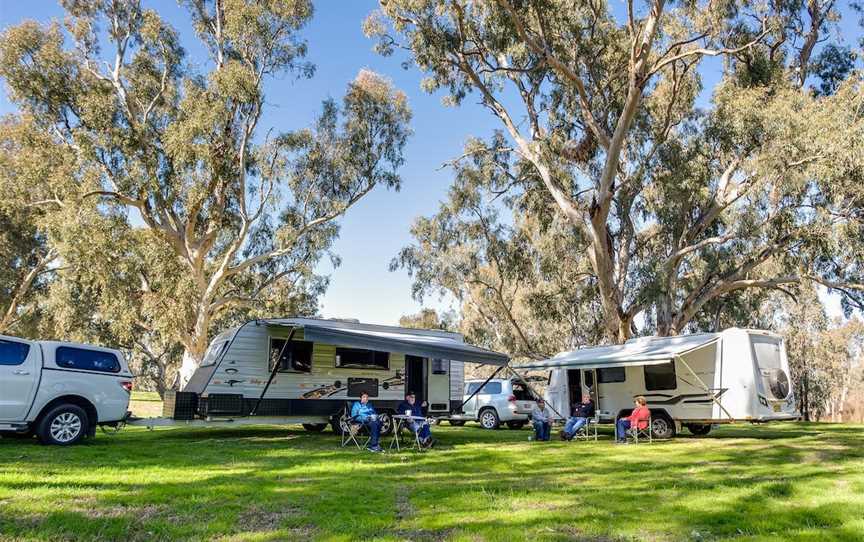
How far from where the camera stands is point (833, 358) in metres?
45.1

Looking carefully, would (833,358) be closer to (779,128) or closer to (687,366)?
(779,128)

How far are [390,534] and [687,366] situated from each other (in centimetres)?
961

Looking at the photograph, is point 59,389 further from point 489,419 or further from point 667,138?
point 667,138

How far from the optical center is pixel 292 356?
1192 centimetres

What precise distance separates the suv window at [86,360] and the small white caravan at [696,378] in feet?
32.4

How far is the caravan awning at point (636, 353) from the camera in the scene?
12695 millimetres

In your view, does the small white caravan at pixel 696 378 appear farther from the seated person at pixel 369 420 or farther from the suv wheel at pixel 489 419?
the seated person at pixel 369 420

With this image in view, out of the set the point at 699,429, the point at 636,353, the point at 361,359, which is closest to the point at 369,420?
the point at 361,359

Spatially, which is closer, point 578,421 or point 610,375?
point 578,421

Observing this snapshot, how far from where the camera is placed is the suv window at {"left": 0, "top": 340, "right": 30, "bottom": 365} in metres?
8.68

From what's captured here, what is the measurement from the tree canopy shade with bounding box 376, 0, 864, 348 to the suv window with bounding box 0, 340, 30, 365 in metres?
14.0

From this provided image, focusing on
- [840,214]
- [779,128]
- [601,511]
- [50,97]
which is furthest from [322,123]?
[601,511]

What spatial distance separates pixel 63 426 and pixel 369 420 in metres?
4.68

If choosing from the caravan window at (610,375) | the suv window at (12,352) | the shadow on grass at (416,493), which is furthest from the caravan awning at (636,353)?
the suv window at (12,352)
